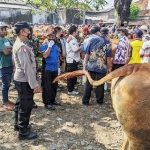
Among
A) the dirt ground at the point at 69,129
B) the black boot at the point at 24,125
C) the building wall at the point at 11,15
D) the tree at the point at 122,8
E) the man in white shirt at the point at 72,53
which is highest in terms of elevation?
the building wall at the point at 11,15

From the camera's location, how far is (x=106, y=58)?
5461 mm

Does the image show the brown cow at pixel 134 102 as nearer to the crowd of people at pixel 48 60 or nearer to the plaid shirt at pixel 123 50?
the crowd of people at pixel 48 60

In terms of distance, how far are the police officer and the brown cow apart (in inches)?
58.6

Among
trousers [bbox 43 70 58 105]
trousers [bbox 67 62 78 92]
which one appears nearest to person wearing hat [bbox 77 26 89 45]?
trousers [bbox 67 62 78 92]

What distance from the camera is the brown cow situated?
8.06ft

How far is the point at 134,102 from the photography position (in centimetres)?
249

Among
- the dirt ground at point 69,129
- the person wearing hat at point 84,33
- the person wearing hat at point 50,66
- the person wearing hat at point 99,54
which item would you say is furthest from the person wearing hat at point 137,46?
the person wearing hat at point 84,33

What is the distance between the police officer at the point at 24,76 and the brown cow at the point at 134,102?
1.49 m

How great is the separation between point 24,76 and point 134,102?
195cm

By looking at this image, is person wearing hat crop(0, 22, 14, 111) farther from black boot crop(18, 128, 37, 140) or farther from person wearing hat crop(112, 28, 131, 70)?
person wearing hat crop(112, 28, 131, 70)

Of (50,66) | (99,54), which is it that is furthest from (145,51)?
(50,66)

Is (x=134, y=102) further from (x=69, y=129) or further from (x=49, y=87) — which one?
(x=49, y=87)

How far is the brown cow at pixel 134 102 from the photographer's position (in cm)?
246

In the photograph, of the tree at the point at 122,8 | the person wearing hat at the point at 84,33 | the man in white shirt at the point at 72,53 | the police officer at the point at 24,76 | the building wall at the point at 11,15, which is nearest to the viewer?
the police officer at the point at 24,76
